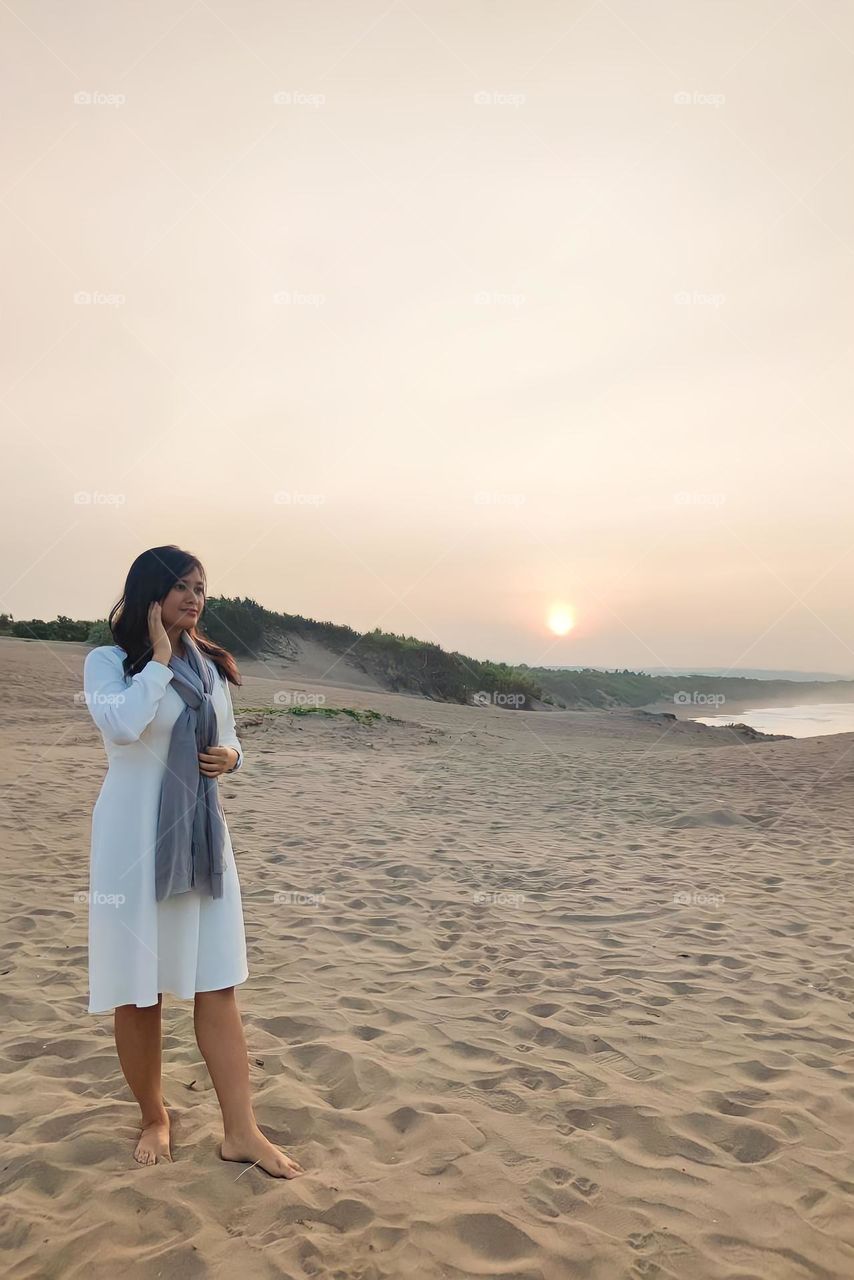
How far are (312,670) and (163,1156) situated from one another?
3032 cm

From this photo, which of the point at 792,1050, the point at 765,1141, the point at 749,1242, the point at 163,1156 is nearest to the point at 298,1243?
the point at 163,1156

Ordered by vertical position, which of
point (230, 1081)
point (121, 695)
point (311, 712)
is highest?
point (121, 695)

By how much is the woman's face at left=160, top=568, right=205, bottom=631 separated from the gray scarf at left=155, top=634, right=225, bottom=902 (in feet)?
0.47

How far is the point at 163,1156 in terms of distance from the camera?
10.1ft

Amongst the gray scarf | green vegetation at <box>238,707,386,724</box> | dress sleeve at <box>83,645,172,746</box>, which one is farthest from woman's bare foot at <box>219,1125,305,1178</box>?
green vegetation at <box>238,707,386,724</box>

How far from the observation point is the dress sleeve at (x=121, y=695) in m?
2.84

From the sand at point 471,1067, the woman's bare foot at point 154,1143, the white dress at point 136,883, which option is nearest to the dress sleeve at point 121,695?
the white dress at point 136,883

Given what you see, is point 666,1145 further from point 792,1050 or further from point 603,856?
point 603,856

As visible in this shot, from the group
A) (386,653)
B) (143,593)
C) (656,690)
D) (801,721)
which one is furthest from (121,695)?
(656,690)

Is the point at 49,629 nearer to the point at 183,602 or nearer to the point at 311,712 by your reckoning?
the point at 311,712

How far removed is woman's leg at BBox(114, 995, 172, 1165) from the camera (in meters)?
3.05

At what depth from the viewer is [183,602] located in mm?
3133

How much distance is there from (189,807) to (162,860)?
8.2 inches

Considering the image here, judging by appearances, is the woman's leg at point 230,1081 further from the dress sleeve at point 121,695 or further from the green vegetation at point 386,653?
the green vegetation at point 386,653
